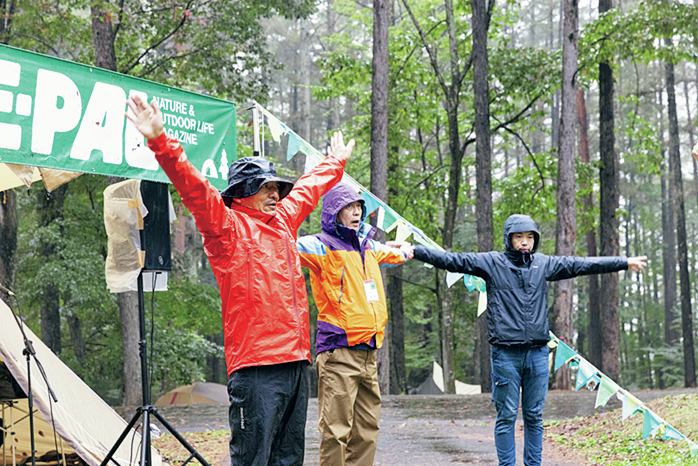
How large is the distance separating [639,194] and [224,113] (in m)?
35.4

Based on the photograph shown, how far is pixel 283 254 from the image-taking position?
3.46 m

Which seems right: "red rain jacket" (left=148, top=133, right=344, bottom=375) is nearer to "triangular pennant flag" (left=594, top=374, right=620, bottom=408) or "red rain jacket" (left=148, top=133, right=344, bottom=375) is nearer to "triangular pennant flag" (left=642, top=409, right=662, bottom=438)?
"triangular pennant flag" (left=594, top=374, right=620, bottom=408)

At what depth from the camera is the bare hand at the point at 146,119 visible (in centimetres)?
297

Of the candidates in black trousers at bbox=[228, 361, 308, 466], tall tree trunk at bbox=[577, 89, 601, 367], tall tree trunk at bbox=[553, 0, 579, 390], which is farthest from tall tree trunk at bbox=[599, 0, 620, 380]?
black trousers at bbox=[228, 361, 308, 466]

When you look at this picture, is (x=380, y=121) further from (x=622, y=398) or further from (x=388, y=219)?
(x=622, y=398)

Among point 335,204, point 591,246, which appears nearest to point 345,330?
point 335,204

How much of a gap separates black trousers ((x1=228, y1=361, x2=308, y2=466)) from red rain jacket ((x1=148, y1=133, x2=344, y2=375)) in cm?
7

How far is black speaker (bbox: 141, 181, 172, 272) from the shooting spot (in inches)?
175

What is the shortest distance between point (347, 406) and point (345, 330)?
1.51 feet

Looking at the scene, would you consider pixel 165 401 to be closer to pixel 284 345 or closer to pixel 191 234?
pixel 191 234

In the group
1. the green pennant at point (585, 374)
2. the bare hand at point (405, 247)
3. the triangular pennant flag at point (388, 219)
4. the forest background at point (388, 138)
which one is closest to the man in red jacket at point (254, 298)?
the bare hand at point (405, 247)

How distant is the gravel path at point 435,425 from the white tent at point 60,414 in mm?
1967

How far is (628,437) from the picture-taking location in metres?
7.09

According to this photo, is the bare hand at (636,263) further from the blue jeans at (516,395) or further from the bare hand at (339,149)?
the bare hand at (339,149)
